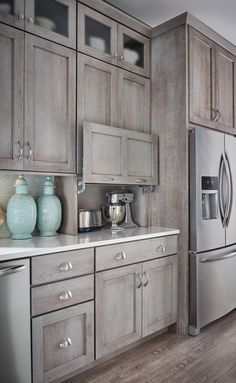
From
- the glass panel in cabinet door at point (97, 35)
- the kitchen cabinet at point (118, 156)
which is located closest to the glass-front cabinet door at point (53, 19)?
the glass panel in cabinet door at point (97, 35)

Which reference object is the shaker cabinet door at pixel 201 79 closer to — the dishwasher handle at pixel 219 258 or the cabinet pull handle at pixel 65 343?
the dishwasher handle at pixel 219 258

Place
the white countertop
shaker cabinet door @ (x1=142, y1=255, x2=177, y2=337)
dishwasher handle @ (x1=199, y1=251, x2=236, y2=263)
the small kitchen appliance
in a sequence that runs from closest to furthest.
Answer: the white countertop → shaker cabinet door @ (x1=142, y1=255, x2=177, y2=337) → the small kitchen appliance → dishwasher handle @ (x1=199, y1=251, x2=236, y2=263)

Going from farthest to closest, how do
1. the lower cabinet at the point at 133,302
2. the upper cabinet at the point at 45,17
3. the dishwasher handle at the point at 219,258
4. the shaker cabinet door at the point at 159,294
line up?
the dishwasher handle at the point at 219,258
the shaker cabinet door at the point at 159,294
the lower cabinet at the point at 133,302
the upper cabinet at the point at 45,17

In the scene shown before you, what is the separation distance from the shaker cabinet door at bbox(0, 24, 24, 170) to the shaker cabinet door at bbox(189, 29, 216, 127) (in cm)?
138

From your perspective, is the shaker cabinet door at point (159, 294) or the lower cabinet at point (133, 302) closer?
the lower cabinet at point (133, 302)

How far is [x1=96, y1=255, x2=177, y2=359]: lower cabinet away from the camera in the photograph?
2090 mm

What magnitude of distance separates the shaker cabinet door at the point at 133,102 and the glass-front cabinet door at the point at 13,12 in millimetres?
869

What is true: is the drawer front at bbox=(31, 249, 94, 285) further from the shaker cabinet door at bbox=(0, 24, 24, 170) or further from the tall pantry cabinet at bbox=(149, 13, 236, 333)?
the tall pantry cabinet at bbox=(149, 13, 236, 333)

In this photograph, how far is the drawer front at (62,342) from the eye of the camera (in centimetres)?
175

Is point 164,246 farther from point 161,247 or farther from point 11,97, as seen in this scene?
point 11,97

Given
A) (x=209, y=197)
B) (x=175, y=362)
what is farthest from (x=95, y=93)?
(x=175, y=362)

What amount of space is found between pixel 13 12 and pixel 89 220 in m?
1.51

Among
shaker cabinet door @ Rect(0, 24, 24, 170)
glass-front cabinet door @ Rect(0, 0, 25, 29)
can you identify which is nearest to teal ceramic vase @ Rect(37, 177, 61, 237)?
Result: shaker cabinet door @ Rect(0, 24, 24, 170)

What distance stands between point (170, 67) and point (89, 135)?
1.03m
